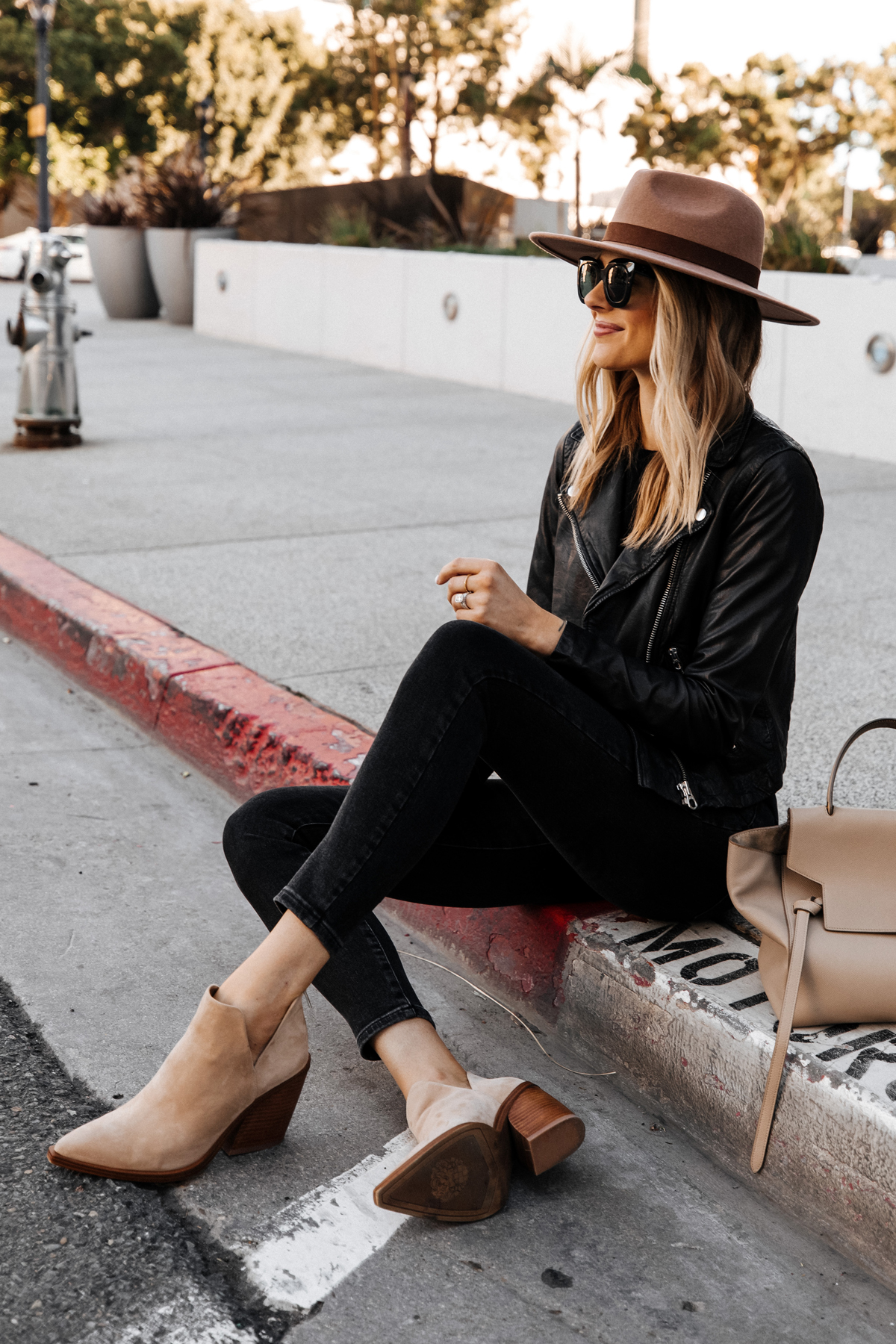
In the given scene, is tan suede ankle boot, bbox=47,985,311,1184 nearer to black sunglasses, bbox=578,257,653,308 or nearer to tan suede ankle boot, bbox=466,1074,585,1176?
tan suede ankle boot, bbox=466,1074,585,1176

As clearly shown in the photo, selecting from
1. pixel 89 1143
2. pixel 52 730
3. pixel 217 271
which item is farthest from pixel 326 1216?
pixel 217 271

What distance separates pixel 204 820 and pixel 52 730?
87cm

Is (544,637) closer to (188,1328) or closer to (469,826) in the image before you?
(469,826)

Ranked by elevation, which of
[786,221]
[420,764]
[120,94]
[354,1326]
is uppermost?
[120,94]

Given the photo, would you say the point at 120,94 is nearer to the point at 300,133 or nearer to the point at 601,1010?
the point at 300,133

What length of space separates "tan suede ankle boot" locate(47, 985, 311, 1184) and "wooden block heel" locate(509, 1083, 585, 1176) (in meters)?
0.42

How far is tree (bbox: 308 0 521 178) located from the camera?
3169cm

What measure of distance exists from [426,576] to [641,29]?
22295 millimetres

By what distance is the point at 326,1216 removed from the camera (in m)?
2.13

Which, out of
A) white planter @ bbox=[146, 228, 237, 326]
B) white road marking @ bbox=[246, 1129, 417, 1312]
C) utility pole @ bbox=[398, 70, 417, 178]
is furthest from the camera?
utility pole @ bbox=[398, 70, 417, 178]

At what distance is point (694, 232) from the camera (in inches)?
97.7

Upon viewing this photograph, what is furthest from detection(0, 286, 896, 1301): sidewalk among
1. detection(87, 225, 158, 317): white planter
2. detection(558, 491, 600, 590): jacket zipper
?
detection(87, 225, 158, 317): white planter

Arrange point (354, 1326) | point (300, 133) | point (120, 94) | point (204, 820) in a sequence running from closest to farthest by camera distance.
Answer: point (354, 1326) → point (204, 820) → point (120, 94) → point (300, 133)

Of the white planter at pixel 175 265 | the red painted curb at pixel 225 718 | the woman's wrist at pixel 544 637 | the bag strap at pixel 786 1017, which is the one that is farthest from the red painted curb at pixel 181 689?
the white planter at pixel 175 265
